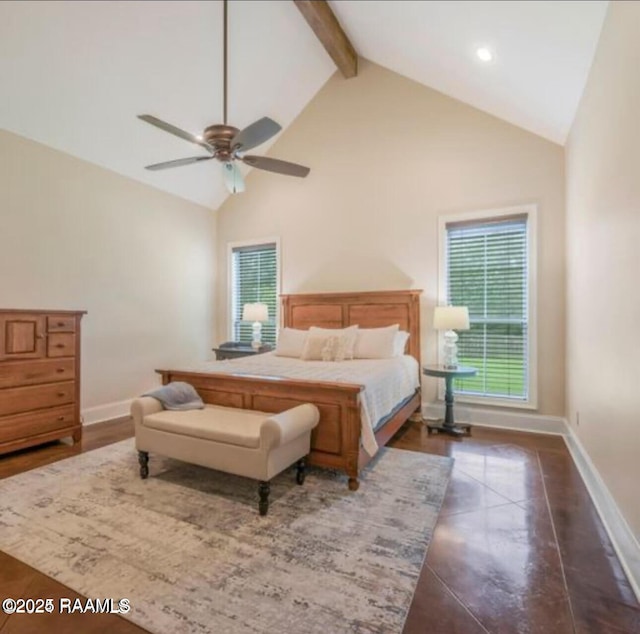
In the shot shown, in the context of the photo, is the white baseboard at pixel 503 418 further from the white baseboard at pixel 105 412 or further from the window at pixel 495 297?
the white baseboard at pixel 105 412

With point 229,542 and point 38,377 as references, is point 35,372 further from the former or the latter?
point 229,542

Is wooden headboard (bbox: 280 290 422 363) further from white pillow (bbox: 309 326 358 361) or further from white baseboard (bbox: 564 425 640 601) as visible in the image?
white baseboard (bbox: 564 425 640 601)

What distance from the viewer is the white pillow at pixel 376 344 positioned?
3.98 meters

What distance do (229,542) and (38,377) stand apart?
2.64m

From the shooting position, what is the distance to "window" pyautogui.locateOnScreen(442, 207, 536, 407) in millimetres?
3961

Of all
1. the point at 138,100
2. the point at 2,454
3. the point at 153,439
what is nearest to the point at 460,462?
the point at 153,439

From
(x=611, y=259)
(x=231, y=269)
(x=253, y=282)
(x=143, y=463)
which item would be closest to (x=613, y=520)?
(x=611, y=259)

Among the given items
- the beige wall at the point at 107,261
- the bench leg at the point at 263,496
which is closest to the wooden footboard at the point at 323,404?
the bench leg at the point at 263,496

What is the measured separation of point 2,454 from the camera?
10.6ft

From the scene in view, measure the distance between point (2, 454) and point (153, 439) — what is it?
169 centimetres

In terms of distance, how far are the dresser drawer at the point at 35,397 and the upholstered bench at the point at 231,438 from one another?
133 centimetres

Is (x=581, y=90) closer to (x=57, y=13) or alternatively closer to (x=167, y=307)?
(x=57, y=13)

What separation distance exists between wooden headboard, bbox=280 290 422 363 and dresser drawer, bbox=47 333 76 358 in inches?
103

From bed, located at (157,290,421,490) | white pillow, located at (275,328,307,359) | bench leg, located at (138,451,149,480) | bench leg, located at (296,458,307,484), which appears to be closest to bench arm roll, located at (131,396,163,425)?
bench leg, located at (138,451,149,480)
